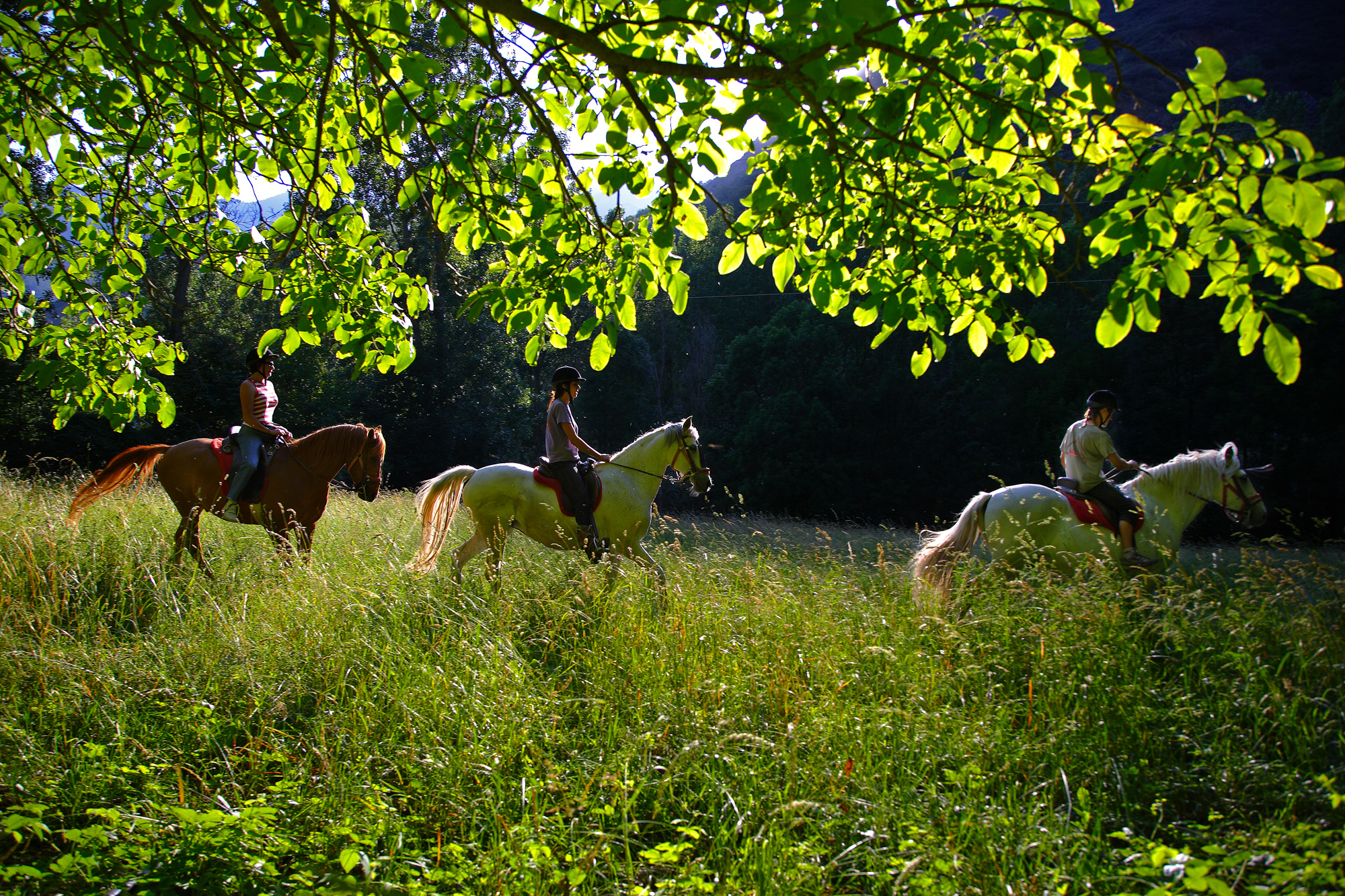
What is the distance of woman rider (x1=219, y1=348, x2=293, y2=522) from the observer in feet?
21.9

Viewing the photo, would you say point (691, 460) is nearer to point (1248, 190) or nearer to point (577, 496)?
point (577, 496)

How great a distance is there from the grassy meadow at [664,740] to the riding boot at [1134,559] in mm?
949

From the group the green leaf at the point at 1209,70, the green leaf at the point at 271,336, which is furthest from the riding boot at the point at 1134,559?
the green leaf at the point at 271,336

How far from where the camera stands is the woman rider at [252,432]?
668 centimetres

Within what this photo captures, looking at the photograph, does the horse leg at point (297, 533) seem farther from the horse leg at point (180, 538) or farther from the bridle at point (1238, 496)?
the bridle at point (1238, 496)

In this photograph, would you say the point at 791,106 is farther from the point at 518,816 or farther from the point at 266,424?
the point at 266,424

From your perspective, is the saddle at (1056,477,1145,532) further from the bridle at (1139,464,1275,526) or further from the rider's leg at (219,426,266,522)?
the rider's leg at (219,426,266,522)

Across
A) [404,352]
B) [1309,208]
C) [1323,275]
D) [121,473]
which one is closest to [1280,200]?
[1309,208]

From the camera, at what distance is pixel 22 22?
3.23 m

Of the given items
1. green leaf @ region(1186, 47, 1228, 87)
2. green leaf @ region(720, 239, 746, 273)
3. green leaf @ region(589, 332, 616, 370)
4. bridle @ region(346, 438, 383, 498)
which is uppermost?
green leaf @ region(1186, 47, 1228, 87)

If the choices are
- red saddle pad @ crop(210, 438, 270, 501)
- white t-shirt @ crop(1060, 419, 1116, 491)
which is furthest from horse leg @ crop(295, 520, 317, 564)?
white t-shirt @ crop(1060, 419, 1116, 491)

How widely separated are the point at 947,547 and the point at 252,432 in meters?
6.43

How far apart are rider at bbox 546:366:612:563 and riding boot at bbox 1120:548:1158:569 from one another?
4.52 m

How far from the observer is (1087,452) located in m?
6.23
